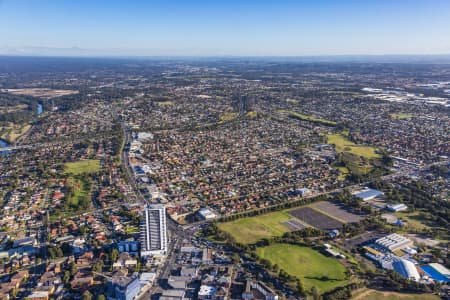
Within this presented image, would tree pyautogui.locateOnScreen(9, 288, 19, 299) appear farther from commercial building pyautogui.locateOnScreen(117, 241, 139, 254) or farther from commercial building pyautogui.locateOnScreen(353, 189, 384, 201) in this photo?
commercial building pyautogui.locateOnScreen(353, 189, 384, 201)

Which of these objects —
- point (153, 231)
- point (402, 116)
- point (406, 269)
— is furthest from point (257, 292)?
point (402, 116)

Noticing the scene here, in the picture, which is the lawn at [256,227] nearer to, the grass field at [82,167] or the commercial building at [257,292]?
the commercial building at [257,292]

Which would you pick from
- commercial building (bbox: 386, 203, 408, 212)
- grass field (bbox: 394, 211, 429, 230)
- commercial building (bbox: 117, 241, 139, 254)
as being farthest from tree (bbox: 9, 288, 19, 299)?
commercial building (bbox: 386, 203, 408, 212)

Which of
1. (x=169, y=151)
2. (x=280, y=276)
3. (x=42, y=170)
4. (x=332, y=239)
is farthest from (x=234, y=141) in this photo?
(x=280, y=276)

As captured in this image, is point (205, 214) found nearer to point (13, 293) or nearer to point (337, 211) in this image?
point (337, 211)

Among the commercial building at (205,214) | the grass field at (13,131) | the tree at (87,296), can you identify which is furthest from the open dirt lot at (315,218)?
the grass field at (13,131)
